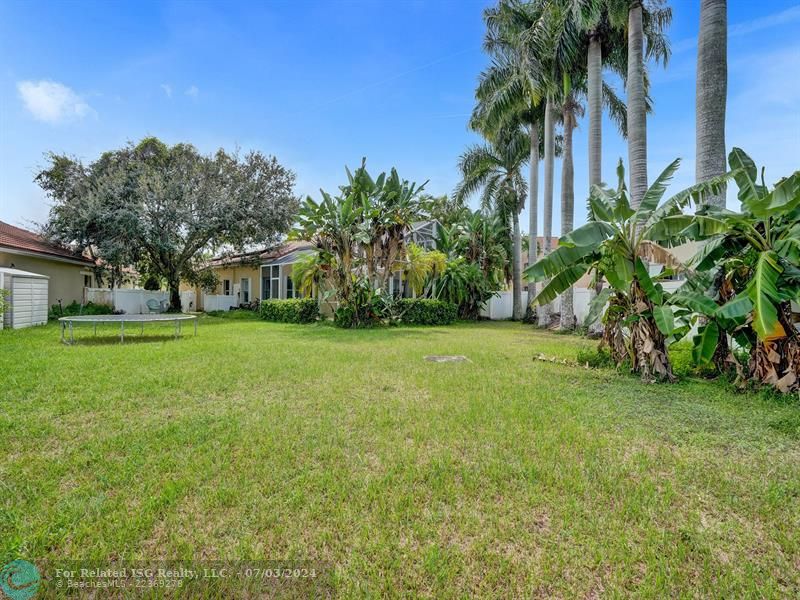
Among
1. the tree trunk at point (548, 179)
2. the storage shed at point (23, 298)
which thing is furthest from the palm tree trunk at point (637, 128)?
the storage shed at point (23, 298)

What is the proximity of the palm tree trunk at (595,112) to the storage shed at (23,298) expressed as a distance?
21272 mm

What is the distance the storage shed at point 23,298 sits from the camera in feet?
44.1

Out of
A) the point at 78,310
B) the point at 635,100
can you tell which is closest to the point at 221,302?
the point at 78,310

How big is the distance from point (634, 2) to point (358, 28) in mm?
8499

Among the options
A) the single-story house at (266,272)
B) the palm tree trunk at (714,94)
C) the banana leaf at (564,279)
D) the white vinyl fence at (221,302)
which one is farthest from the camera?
the white vinyl fence at (221,302)

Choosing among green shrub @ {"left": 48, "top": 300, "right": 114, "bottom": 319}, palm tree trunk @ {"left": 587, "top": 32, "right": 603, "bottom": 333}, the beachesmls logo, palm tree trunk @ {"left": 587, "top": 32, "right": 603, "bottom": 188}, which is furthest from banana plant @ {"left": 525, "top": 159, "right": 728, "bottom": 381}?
green shrub @ {"left": 48, "top": 300, "right": 114, "bottom": 319}

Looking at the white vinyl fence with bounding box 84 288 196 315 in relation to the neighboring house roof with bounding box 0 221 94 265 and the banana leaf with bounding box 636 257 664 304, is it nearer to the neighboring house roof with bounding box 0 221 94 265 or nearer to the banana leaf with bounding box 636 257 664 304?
the neighboring house roof with bounding box 0 221 94 265

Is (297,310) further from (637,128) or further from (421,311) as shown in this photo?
(637,128)

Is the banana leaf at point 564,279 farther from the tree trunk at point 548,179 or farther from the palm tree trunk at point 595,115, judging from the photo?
the tree trunk at point 548,179

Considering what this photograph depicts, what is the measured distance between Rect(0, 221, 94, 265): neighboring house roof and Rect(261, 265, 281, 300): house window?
31.4 ft

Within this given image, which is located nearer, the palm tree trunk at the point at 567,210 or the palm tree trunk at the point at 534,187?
the palm tree trunk at the point at 567,210

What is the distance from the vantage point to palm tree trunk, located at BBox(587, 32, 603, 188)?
13.8 metres

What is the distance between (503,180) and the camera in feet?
77.5

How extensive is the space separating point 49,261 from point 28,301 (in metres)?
6.70
